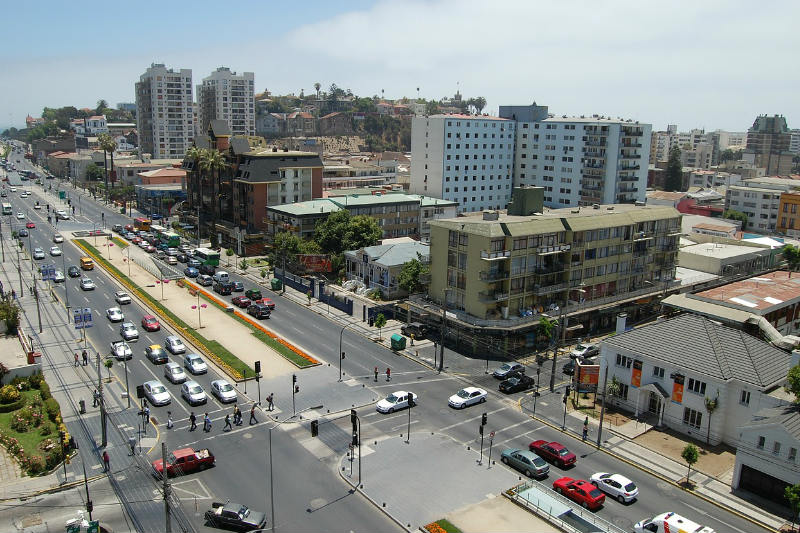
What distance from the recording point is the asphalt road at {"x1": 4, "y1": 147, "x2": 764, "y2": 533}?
38.0m

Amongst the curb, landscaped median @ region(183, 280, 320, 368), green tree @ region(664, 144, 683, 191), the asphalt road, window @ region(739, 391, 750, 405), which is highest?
green tree @ region(664, 144, 683, 191)

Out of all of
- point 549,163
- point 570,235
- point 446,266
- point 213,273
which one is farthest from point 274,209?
point 549,163

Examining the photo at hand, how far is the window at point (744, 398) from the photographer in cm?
4622

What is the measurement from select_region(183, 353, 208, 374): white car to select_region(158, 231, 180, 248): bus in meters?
60.3

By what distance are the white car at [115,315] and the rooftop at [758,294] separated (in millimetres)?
65347

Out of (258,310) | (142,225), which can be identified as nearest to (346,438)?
(258,310)

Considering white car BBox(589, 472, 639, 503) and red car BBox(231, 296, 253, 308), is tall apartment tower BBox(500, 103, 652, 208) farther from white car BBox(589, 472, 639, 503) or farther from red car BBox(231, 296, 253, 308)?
white car BBox(589, 472, 639, 503)

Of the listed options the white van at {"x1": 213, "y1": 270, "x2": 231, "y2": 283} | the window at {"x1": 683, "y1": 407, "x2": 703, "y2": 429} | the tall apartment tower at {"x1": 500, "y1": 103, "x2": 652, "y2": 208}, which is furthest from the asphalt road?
the tall apartment tower at {"x1": 500, "y1": 103, "x2": 652, "y2": 208}

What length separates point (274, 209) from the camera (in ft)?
350

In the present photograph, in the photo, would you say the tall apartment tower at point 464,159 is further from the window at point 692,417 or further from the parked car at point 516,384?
the window at point 692,417

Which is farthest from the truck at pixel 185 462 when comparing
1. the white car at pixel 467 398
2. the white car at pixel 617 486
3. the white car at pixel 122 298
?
the white car at pixel 122 298

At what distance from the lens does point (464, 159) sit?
443 ft

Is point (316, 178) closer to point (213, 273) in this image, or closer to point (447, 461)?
point (213, 273)

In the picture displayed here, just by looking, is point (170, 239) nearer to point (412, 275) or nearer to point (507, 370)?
point (412, 275)
